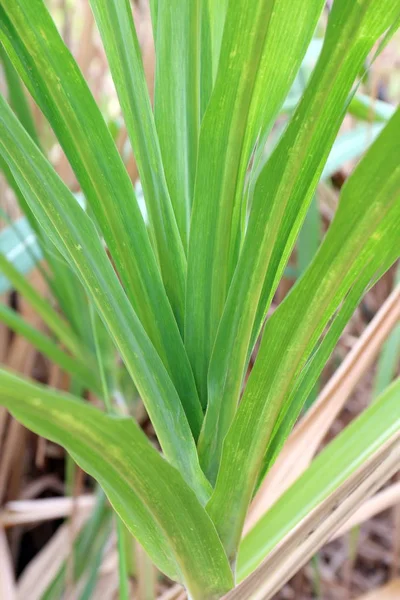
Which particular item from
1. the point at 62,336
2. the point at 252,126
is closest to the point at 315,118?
the point at 252,126

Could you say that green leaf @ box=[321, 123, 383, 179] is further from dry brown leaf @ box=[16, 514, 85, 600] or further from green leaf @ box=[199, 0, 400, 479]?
dry brown leaf @ box=[16, 514, 85, 600]

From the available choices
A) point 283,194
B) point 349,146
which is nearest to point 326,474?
point 283,194

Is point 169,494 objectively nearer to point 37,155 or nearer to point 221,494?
point 221,494

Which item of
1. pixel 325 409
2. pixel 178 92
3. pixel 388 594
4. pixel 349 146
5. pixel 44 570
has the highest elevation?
pixel 349 146

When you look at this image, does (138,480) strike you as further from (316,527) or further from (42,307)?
(42,307)

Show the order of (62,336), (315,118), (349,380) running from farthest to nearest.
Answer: (62,336) → (349,380) → (315,118)

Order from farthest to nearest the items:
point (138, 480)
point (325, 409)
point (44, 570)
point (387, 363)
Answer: point (44, 570) → point (387, 363) → point (325, 409) → point (138, 480)

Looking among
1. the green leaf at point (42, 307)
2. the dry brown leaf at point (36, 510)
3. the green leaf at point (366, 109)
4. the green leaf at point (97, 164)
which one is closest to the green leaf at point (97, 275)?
the green leaf at point (97, 164)
